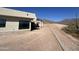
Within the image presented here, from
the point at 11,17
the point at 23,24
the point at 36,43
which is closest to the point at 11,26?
the point at 11,17

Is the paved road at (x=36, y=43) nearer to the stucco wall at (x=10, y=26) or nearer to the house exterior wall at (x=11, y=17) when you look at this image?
the stucco wall at (x=10, y=26)

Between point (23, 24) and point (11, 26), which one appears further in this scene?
point (23, 24)

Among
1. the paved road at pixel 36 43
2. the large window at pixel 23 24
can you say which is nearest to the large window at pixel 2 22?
the paved road at pixel 36 43

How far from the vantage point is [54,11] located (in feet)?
22.8

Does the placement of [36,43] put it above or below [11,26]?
below

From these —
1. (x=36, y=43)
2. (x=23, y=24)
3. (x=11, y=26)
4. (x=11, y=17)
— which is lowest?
(x=36, y=43)

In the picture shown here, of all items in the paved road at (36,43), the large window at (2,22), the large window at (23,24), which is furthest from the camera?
the large window at (23,24)

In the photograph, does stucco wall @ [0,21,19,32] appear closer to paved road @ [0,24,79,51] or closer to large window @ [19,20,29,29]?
large window @ [19,20,29,29]

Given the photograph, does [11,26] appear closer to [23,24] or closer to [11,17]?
[11,17]

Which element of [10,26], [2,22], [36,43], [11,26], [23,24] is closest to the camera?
[36,43]

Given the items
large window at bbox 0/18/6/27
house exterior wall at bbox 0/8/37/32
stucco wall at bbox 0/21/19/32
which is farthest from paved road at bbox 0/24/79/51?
house exterior wall at bbox 0/8/37/32

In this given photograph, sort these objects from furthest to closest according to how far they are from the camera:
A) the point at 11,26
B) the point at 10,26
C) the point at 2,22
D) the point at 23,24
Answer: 1. the point at 23,24
2. the point at 11,26
3. the point at 10,26
4. the point at 2,22
